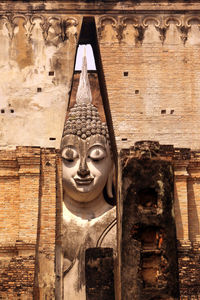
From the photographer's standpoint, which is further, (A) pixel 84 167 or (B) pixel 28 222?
(A) pixel 84 167

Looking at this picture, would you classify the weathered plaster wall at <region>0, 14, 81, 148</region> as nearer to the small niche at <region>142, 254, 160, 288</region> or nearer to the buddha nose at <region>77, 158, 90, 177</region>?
the buddha nose at <region>77, 158, 90, 177</region>

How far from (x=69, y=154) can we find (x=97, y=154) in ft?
1.85

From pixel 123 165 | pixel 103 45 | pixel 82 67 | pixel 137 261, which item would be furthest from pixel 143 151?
pixel 82 67

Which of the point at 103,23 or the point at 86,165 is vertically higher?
the point at 103,23

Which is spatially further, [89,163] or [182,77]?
[89,163]

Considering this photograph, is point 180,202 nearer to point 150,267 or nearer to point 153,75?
point 153,75

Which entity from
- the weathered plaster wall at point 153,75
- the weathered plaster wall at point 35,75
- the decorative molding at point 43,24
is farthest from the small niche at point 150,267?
the decorative molding at point 43,24

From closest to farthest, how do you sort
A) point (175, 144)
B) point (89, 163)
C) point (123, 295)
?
point (123, 295)
point (175, 144)
point (89, 163)

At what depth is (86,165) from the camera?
64.4 ft

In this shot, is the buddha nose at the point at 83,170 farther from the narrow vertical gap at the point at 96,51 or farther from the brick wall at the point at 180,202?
the brick wall at the point at 180,202

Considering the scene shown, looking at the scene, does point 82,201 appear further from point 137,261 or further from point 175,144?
point 137,261

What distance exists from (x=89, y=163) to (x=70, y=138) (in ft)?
2.25

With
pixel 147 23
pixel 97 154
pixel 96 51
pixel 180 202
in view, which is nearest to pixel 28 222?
pixel 180 202

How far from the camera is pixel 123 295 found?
1376cm
